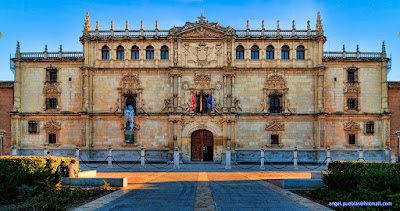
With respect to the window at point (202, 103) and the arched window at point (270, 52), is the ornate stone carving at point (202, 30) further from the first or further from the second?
the window at point (202, 103)

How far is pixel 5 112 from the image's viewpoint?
37.5m

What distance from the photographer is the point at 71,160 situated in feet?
58.4

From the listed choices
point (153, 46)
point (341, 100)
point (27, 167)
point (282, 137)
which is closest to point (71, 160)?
point (27, 167)

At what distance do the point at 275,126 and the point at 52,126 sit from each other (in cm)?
2518

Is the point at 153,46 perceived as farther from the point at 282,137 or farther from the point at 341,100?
the point at 341,100

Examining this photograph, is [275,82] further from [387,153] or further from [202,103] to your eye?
[387,153]

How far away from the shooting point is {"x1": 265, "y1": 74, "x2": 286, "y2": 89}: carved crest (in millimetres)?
35781

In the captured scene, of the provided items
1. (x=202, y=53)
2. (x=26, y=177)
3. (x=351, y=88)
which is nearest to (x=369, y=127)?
(x=351, y=88)

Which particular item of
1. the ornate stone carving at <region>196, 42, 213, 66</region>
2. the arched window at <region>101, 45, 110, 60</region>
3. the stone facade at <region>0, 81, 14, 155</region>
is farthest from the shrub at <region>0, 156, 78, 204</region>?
the stone facade at <region>0, 81, 14, 155</region>

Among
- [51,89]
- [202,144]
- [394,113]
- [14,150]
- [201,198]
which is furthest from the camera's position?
[394,113]

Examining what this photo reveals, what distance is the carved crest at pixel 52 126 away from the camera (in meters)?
35.6

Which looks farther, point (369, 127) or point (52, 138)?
point (52, 138)

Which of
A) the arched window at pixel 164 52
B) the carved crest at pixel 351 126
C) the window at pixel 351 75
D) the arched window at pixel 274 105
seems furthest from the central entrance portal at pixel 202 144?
the window at pixel 351 75

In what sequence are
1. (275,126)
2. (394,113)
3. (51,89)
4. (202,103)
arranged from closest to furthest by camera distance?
(275,126)
(202,103)
(51,89)
(394,113)
